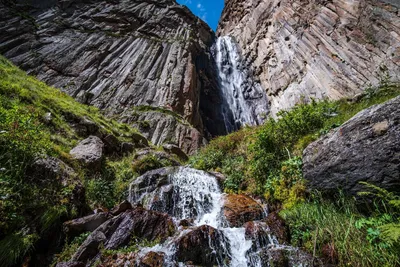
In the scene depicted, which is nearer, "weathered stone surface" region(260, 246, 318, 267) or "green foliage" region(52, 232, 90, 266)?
"weathered stone surface" region(260, 246, 318, 267)

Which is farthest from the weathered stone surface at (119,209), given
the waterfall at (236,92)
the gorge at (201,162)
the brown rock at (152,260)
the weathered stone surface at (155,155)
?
the waterfall at (236,92)

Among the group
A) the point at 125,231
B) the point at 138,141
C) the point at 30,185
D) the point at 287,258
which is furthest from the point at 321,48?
the point at 30,185

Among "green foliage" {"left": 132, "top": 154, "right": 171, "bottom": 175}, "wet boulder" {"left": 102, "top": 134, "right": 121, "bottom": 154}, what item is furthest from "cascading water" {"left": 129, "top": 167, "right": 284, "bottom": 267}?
"wet boulder" {"left": 102, "top": 134, "right": 121, "bottom": 154}

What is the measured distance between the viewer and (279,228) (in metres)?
5.66

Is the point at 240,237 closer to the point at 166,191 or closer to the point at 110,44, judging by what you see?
the point at 166,191

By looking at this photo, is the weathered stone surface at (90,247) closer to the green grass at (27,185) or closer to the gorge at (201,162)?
the gorge at (201,162)

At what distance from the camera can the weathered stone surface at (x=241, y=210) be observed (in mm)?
6855

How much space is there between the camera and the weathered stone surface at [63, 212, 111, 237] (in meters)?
5.77

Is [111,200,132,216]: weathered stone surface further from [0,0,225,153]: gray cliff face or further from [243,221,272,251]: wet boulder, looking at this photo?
[0,0,225,153]: gray cliff face

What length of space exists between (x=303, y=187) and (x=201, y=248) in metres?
3.47

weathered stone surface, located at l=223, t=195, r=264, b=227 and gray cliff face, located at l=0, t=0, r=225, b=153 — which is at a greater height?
gray cliff face, located at l=0, t=0, r=225, b=153

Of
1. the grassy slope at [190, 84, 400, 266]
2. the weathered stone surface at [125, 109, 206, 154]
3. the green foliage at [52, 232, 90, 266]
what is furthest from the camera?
the weathered stone surface at [125, 109, 206, 154]

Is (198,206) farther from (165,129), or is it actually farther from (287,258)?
(165,129)

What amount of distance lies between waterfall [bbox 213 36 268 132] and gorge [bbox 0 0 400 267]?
341cm
